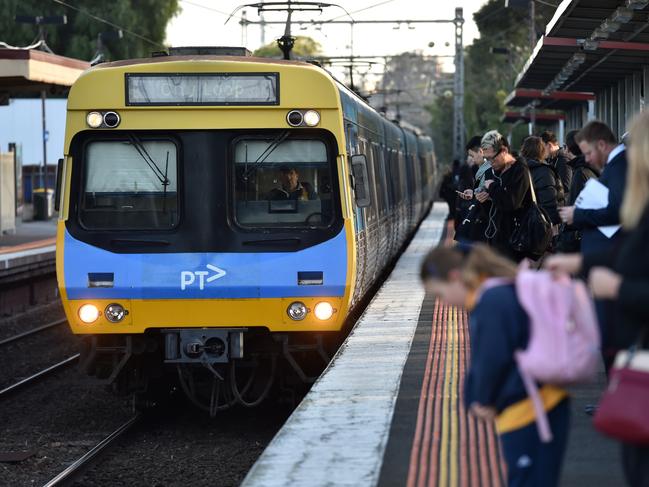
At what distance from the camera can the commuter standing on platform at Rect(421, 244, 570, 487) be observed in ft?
15.6

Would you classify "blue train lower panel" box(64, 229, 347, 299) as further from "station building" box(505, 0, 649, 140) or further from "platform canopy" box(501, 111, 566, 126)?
"platform canopy" box(501, 111, 566, 126)

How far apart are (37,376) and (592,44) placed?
7084mm

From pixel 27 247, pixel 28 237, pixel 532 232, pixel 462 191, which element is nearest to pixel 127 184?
pixel 532 232

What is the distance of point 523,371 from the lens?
4773 mm

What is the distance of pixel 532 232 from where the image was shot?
10.8 metres

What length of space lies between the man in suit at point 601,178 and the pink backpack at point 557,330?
1941mm

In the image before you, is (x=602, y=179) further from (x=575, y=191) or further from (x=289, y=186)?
(x=289, y=186)

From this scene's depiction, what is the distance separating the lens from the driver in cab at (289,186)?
1090 cm

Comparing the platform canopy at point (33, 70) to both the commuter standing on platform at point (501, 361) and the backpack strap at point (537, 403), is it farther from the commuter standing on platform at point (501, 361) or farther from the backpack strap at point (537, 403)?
the backpack strap at point (537, 403)

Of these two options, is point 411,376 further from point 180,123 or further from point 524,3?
point 524,3

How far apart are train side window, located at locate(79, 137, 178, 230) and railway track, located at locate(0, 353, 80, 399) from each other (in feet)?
11.7

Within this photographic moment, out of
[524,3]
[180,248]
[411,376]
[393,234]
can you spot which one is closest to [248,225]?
[180,248]

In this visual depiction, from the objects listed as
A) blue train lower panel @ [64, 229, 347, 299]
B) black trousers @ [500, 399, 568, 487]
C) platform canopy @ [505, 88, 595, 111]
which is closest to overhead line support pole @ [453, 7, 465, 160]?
platform canopy @ [505, 88, 595, 111]

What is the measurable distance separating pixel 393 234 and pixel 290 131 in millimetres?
8176
